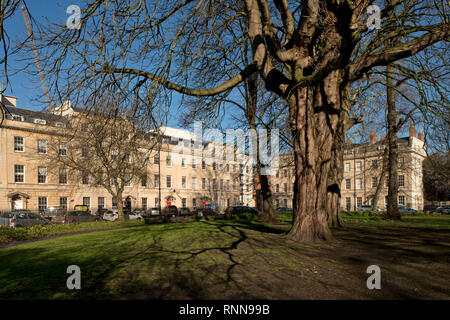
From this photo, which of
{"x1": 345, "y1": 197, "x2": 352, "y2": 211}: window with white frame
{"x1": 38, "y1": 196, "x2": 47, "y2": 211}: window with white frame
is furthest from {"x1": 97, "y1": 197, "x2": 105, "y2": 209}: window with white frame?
{"x1": 345, "y1": 197, "x2": 352, "y2": 211}: window with white frame

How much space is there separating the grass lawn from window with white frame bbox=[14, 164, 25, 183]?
34.9 meters

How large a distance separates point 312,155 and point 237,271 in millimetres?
4713

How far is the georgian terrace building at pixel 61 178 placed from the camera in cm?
3566

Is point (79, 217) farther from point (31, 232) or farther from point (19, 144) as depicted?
point (31, 232)

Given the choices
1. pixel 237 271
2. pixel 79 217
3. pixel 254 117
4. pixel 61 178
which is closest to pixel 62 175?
pixel 79 217

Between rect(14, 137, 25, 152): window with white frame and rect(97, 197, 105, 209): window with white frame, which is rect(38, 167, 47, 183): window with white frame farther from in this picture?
rect(97, 197, 105, 209): window with white frame

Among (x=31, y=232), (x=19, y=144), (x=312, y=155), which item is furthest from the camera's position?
(x=19, y=144)

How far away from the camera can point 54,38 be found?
670 cm

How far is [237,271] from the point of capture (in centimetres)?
610

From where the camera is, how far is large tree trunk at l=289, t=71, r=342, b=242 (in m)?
9.39

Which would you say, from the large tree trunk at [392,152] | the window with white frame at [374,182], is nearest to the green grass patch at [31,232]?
the large tree trunk at [392,152]

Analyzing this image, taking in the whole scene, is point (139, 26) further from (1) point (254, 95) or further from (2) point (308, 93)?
(1) point (254, 95)

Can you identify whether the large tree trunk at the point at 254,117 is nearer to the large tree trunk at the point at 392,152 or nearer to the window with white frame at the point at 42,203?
the large tree trunk at the point at 392,152

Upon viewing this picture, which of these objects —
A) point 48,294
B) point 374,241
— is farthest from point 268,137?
point 48,294
